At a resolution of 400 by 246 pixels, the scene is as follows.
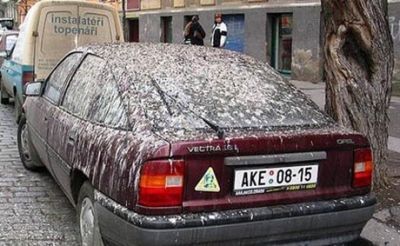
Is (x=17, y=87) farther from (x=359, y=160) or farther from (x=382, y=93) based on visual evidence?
(x=359, y=160)

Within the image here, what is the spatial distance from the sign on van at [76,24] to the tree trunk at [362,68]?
4.77 metres

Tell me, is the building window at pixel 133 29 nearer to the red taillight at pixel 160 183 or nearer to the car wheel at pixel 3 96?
the car wheel at pixel 3 96

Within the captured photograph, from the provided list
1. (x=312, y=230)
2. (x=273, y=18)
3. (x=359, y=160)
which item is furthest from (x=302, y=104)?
(x=273, y=18)

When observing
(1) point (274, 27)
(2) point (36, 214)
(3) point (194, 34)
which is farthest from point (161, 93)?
(1) point (274, 27)

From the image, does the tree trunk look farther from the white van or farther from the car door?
the white van

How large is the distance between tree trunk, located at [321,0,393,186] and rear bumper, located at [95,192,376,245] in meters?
1.71

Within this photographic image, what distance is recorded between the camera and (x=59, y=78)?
17.6ft

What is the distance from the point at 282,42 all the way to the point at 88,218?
46.9 feet

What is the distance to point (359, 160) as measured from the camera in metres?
3.69

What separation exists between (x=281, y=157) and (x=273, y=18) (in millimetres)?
14776

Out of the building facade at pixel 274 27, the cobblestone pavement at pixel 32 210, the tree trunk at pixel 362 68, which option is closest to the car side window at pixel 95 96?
the cobblestone pavement at pixel 32 210

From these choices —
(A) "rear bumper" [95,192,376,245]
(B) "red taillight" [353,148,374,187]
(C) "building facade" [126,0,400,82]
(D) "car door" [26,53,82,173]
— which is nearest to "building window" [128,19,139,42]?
(C) "building facade" [126,0,400,82]

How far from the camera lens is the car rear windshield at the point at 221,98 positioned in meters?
3.60

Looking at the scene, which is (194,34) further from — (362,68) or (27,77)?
(362,68)
